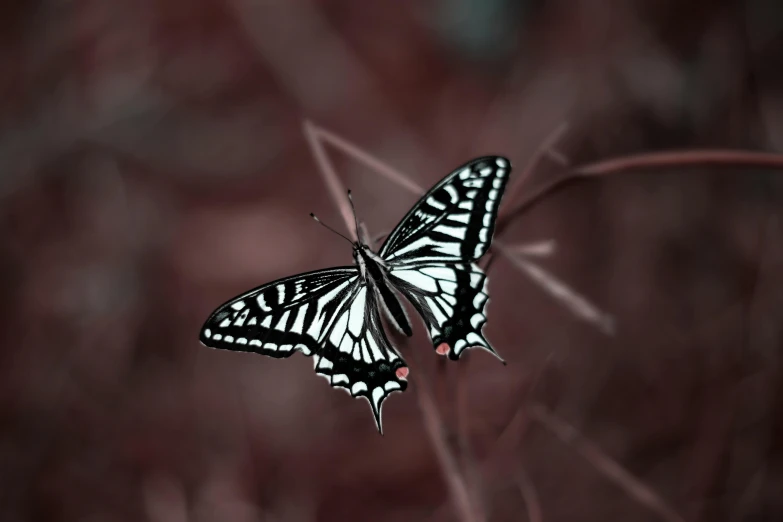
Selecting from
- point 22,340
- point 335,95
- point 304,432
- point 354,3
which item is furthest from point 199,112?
point 304,432

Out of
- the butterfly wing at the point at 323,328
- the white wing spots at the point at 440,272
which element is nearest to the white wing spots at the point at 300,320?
the butterfly wing at the point at 323,328

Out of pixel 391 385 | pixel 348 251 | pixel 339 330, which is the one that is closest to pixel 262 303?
pixel 339 330

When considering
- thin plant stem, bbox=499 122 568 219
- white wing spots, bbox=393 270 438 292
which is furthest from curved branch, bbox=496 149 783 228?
white wing spots, bbox=393 270 438 292

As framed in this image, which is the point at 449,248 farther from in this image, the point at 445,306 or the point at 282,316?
the point at 282,316

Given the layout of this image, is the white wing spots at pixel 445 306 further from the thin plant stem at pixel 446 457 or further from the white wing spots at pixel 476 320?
the thin plant stem at pixel 446 457

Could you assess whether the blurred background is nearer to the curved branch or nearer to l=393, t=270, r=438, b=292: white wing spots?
l=393, t=270, r=438, b=292: white wing spots

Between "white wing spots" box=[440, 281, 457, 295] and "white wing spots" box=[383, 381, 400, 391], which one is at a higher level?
"white wing spots" box=[440, 281, 457, 295]

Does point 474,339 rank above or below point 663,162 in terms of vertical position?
below

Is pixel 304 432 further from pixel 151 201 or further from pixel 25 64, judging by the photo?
pixel 25 64
